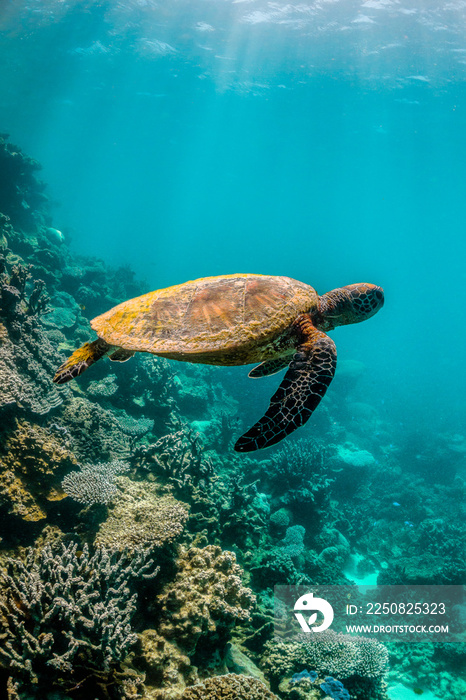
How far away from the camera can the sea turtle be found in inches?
119

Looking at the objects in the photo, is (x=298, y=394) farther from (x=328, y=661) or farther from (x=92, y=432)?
(x=92, y=432)

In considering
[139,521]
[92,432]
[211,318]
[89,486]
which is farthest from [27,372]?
[211,318]

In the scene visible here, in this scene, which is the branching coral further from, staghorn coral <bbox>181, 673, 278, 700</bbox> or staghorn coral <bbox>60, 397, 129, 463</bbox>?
staghorn coral <bbox>60, 397, 129, 463</bbox>

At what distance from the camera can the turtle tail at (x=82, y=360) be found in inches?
154

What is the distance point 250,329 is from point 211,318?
0.46m

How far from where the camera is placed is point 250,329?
336cm

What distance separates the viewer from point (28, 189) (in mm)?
20719

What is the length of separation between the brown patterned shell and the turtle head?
0.94ft

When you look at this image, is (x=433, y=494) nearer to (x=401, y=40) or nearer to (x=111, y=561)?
(x=111, y=561)

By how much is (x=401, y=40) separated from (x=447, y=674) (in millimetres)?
32290

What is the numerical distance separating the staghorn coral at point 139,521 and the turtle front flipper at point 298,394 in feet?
6.57

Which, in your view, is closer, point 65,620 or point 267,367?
point 65,620

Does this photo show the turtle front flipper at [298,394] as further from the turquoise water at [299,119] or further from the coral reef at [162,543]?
the turquoise water at [299,119]

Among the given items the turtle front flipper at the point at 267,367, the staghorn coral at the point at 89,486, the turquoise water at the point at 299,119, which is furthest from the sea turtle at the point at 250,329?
the turquoise water at the point at 299,119
